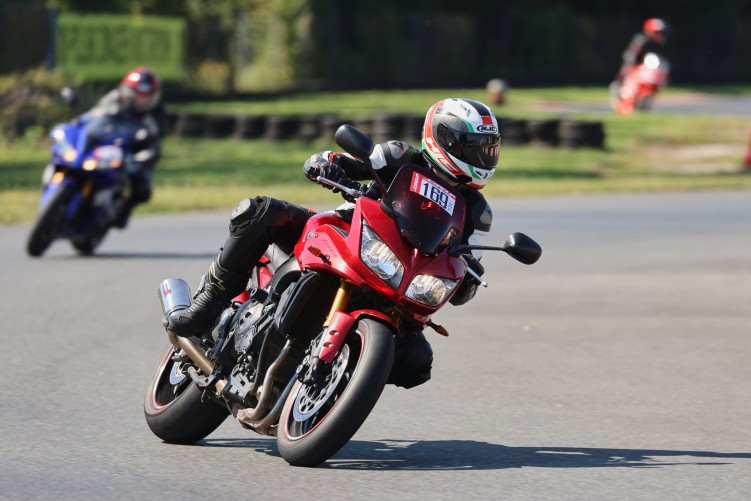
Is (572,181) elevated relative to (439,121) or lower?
lower

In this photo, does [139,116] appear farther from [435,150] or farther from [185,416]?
[435,150]

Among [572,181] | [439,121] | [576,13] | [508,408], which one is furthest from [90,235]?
[576,13]

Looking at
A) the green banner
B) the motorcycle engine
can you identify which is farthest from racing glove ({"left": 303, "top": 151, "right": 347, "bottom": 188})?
the green banner

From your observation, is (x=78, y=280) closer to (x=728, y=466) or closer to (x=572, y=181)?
(x=728, y=466)

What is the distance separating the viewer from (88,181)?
46.3ft

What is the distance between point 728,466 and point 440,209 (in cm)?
158

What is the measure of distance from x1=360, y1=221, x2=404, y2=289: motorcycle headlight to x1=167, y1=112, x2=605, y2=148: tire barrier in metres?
20.4

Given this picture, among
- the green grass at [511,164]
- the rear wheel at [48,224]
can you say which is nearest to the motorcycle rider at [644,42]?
the green grass at [511,164]

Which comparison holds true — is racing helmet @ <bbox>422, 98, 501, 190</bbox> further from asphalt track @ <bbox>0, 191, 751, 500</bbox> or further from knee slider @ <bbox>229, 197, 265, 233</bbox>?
asphalt track @ <bbox>0, 191, 751, 500</bbox>

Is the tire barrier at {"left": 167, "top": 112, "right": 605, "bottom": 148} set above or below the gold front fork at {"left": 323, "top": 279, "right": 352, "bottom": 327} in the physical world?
below

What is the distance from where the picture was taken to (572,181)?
23031mm

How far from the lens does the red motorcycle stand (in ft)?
19.1

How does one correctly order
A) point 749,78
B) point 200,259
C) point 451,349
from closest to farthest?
1. point 451,349
2. point 200,259
3. point 749,78

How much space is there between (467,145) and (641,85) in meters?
30.1
